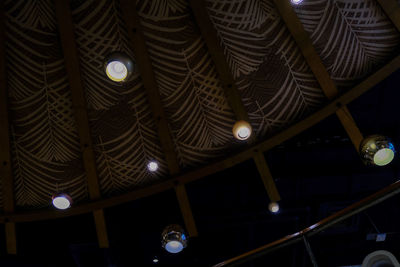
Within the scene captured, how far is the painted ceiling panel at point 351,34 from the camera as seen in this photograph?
439cm

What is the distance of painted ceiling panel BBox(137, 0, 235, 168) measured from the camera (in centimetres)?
469

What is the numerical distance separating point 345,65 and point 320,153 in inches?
81.2

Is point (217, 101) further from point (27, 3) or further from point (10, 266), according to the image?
point (10, 266)

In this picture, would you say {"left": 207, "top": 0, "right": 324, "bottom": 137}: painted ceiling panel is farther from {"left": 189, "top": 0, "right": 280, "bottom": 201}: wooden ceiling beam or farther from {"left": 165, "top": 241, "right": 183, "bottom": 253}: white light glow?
{"left": 165, "top": 241, "right": 183, "bottom": 253}: white light glow

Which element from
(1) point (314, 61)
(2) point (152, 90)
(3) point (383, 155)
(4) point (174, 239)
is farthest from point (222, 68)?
(4) point (174, 239)

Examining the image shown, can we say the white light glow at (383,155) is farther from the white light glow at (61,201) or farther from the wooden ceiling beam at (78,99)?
the white light glow at (61,201)

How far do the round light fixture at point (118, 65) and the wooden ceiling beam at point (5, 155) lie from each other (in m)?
2.07

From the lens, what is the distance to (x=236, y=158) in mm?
5020

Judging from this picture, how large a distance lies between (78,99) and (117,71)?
138 cm

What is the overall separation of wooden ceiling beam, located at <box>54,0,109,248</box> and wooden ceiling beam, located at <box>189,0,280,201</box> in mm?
1789

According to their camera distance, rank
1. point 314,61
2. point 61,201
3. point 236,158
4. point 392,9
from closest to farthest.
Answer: point 392,9, point 314,61, point 61,201, point 236,158

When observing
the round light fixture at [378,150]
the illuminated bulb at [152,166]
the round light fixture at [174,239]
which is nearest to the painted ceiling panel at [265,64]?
the round light fixture at [378,150]

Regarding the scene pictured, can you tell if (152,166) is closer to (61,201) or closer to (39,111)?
(61,201)

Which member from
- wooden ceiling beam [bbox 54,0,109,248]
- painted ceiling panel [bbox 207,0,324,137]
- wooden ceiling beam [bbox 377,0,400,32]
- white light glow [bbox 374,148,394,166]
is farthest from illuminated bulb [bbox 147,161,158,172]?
wooden ceiling beam [bbox 377,0,400,32]
